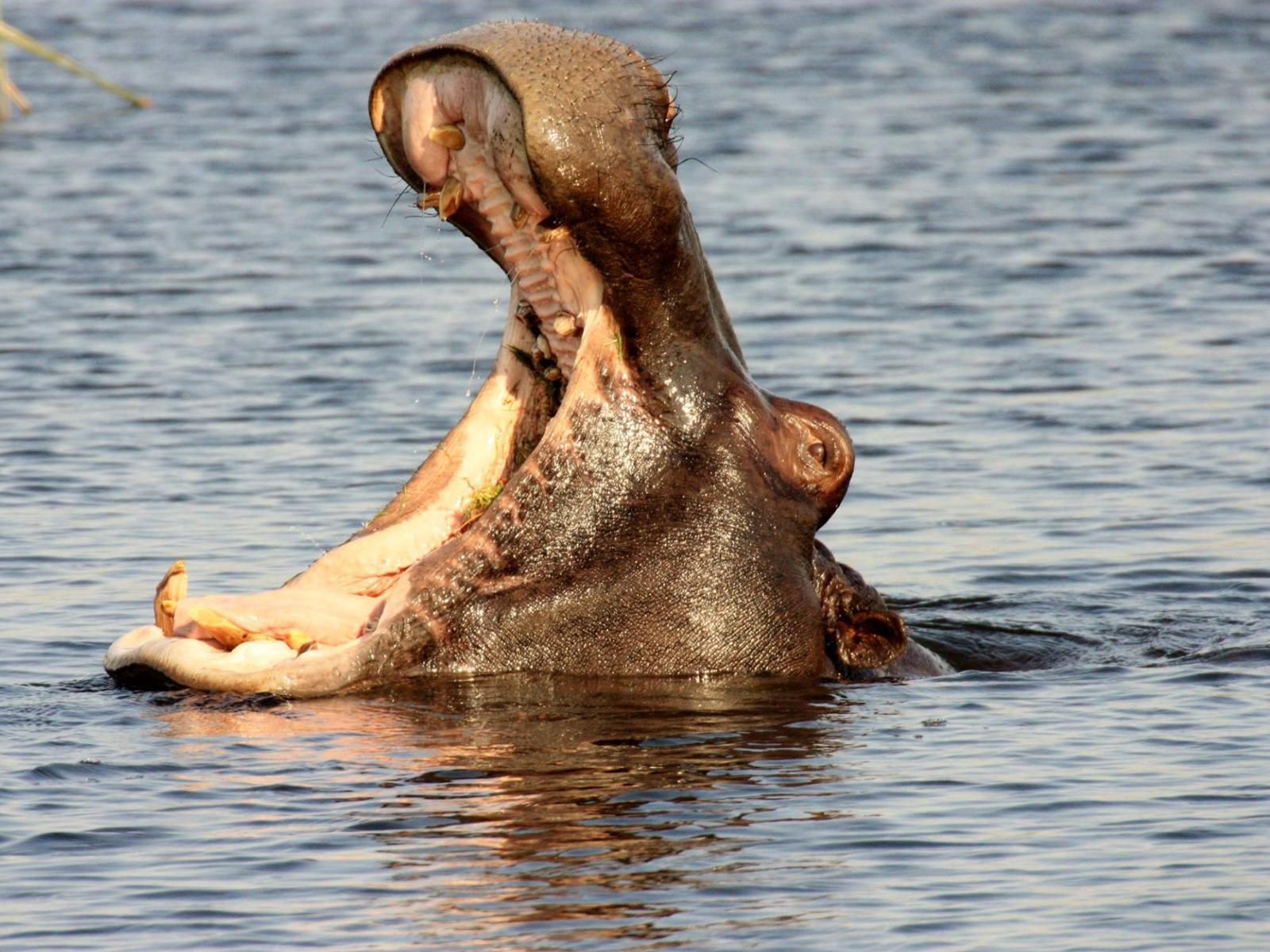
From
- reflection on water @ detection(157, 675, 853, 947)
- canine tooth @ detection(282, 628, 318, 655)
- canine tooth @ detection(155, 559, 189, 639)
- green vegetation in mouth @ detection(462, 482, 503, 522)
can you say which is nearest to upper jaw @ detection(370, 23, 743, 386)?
green vegetation in mouth @ detection(462, 482, 503, 522)

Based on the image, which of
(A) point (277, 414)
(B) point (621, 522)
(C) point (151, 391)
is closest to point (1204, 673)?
(B) point (621, 522)

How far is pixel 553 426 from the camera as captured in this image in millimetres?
7602

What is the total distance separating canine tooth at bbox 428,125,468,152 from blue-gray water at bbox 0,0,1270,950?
1685 mm

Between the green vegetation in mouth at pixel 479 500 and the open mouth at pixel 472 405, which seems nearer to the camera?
the open mouth at pixel 472 405

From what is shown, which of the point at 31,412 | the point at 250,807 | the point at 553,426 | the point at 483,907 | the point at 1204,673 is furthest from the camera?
the point at 31,412

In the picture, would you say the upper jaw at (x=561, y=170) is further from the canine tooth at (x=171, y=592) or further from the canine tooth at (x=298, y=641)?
the canine tooth at (x=171, y=592)

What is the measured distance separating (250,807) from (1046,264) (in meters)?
12.7

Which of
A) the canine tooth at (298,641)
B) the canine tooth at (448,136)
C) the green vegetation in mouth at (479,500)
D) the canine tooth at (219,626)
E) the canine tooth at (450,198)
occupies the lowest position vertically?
the canine tooth at (298,641)

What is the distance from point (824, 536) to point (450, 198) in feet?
14.8

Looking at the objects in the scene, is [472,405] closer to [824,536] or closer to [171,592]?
[171,592]

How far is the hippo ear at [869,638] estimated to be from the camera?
27.6ft

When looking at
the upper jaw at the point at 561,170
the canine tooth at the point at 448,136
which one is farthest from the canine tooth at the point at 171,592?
the canine tooth at the point at 448,136

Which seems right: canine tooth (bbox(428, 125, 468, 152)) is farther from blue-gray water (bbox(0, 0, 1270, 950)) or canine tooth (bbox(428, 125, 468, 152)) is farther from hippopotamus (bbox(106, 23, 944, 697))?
blue-gray water (bbox(0, 0, 1270, 950))

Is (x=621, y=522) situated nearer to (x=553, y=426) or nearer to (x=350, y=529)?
(x=553, y=426)
